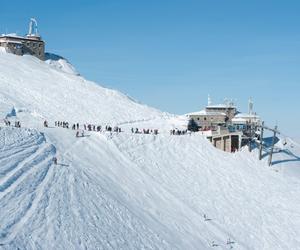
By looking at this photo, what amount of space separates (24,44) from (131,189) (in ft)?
173

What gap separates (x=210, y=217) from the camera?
44312mm

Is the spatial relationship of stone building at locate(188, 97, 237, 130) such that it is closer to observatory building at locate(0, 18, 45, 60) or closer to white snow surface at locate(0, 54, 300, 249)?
white snow surface at locate(0, 54, 300, 249)

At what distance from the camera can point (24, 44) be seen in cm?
9019

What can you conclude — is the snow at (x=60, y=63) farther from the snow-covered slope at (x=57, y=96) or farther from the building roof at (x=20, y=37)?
the building roof at (x=20, y=37)

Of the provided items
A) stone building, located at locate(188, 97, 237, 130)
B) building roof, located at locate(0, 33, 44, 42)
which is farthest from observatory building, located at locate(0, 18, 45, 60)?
stone building, located at locate(188, 97, 237, 130)

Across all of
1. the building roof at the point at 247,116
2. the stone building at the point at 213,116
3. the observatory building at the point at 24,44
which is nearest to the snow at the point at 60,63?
the observatory building at the point at 24,44

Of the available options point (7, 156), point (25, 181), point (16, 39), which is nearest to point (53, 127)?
point (7, 156)

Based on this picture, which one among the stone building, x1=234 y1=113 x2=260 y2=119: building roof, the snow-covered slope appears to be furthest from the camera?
the stone building

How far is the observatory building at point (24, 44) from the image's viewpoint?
3489 inches

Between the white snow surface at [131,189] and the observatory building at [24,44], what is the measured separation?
1853 centimetres

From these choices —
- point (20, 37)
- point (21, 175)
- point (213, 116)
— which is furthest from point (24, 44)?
point (21, 175)

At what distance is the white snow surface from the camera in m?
32.8

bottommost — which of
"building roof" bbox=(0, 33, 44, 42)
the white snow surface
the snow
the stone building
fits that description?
the white snow surface

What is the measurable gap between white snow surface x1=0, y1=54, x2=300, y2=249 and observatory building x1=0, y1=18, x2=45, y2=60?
60.8ft
